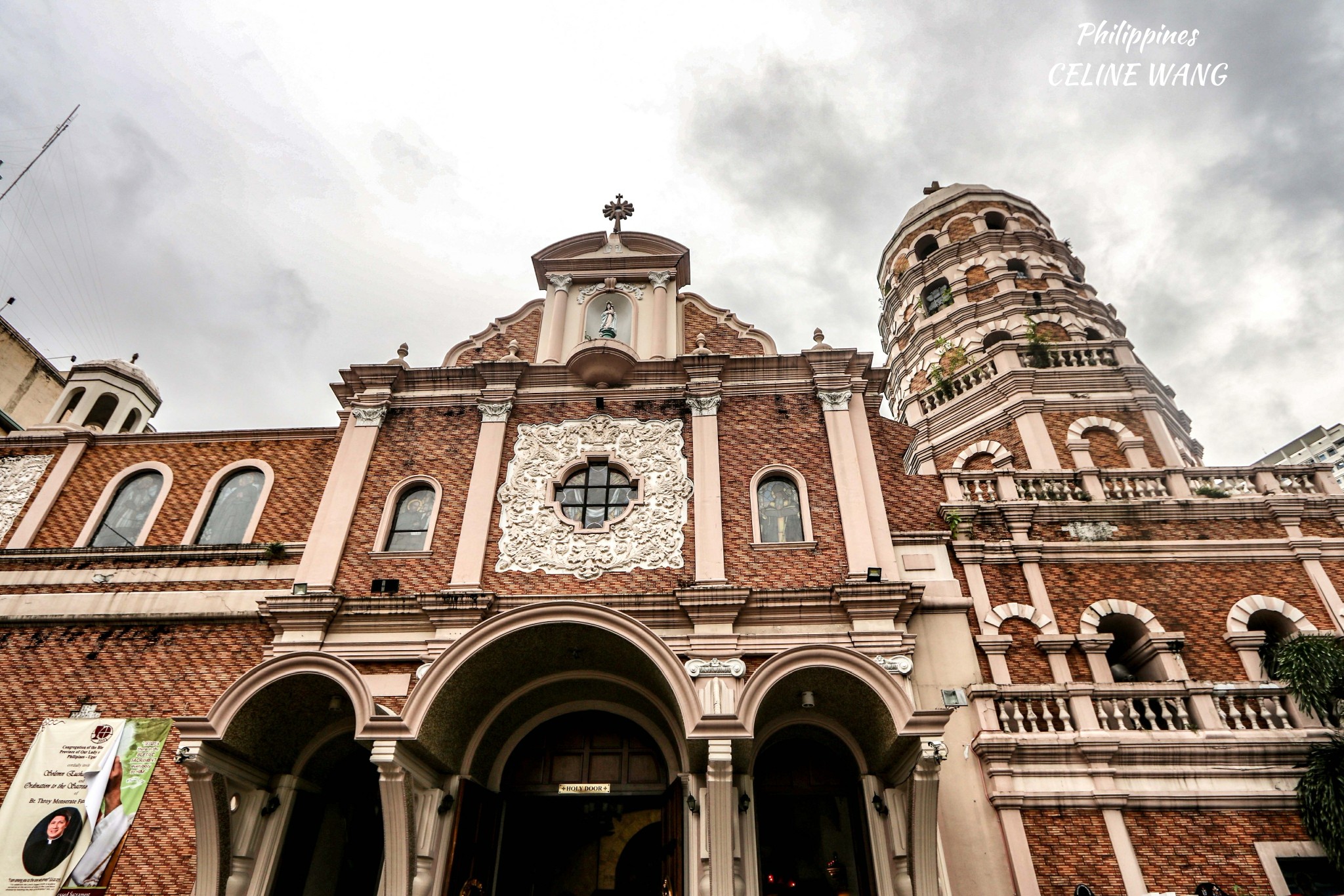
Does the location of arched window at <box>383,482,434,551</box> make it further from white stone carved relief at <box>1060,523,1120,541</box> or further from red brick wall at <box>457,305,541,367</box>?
white stone carved relief at <box>1060,523,1120,541</box>

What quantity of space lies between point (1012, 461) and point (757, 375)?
7426 mm

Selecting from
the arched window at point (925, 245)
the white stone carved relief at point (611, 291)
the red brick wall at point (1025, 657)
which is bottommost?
the red brick wall at point (1025, 657)

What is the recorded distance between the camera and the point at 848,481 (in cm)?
1361

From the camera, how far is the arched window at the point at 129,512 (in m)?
14.9

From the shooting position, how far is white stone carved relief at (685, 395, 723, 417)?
1474cm

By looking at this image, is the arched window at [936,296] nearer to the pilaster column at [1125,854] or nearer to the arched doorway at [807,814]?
the arched doorway at [807,814]

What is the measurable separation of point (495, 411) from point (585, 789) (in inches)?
281

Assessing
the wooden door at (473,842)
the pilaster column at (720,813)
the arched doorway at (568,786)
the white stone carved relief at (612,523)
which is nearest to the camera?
the pilaster column at (720,813)

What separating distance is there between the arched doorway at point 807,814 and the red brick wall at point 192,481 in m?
9.36

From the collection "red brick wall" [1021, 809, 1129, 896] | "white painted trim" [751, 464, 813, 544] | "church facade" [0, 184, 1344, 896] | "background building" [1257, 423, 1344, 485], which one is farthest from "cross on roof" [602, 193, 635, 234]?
"background building" [1257, 423, 1344, 485]

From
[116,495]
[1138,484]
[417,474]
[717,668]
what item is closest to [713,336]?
[417,474]

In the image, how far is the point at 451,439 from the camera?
49.0ft

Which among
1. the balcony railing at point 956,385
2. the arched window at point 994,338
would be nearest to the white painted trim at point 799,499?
the balcony railing at point 956,385

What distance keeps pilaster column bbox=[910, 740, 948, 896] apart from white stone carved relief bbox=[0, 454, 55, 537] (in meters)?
17.3
